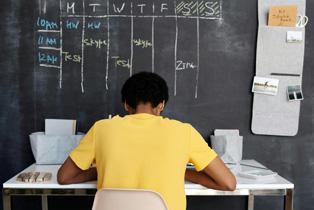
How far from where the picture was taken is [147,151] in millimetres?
1588

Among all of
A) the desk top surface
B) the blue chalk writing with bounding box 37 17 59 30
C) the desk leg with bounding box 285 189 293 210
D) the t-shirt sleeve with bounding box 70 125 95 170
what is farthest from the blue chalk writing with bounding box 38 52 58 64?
the desk leg with bounding box 285 189 293 210

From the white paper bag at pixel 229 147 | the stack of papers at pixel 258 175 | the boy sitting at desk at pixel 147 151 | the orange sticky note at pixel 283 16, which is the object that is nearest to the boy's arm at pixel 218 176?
the boy sitting at desk at pixel 147 151

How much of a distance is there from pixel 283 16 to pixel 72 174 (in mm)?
1698

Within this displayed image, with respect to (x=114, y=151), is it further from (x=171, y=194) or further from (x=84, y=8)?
(x=84, y=8)

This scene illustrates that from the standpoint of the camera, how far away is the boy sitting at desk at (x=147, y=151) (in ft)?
5.17

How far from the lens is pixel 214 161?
1.74 m

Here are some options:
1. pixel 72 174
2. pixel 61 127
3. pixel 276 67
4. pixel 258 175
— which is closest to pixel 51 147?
pixel 61 127

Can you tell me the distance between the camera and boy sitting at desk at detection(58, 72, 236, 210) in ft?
5.17

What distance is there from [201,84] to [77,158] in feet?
3.96

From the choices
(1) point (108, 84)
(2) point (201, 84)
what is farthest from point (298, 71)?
(1) point (108, 84)

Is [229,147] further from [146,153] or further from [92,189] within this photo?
[146,153]

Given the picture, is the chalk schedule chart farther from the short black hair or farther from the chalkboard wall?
the short black hair

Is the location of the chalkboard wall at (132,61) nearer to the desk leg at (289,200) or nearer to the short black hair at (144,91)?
the desk leg at (289,200)

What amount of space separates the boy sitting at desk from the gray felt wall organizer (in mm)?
1027
